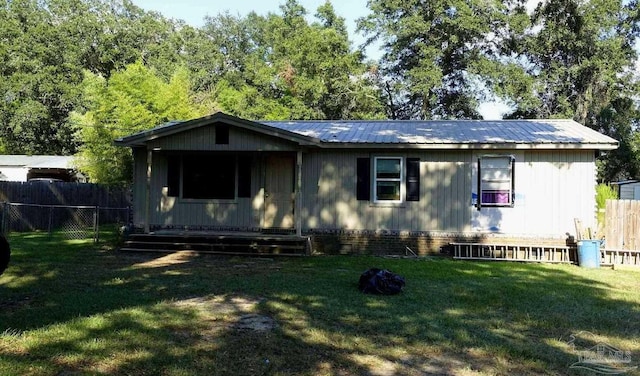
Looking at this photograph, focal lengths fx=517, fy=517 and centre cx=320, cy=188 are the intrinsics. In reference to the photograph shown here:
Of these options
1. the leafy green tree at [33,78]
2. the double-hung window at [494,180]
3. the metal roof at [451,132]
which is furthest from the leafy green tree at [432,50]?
the leafy green tree at [33,78]

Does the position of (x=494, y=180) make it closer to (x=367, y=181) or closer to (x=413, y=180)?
(x=413, y=180)

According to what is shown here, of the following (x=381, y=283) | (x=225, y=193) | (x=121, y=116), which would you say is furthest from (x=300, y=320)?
(x=121, y=116)

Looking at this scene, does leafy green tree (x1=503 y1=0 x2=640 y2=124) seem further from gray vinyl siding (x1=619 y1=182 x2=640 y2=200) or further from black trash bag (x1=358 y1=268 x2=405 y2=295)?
black trash bag (x1=358 y1=268 x2=405 y2=295)

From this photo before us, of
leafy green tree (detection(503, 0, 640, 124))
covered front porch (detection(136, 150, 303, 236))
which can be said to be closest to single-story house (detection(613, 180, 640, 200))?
leafy green tree (detection(503, 0, 640, 124))

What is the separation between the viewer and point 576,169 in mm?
11977

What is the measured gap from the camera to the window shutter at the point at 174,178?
1345cm

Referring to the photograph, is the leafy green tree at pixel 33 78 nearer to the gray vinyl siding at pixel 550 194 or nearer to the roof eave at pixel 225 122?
the roof eave at pixel 225 122

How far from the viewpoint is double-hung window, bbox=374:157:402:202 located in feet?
41.4

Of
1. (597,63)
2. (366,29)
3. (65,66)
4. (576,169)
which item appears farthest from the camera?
(65,66)

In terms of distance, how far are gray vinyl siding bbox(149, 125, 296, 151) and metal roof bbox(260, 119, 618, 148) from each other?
1.24 meters

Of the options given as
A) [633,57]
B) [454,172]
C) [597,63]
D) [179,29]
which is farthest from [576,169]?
[179,29]

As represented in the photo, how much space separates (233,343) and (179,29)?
1741 inches

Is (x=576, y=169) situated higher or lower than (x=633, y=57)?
lower

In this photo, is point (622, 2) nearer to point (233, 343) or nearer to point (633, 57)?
point (633, 57)
